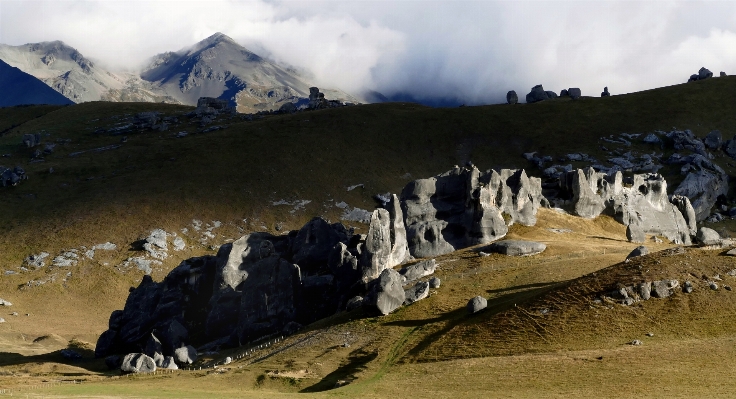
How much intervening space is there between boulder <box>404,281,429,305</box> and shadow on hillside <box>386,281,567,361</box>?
342cm

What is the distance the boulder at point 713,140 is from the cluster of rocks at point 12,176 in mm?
136017

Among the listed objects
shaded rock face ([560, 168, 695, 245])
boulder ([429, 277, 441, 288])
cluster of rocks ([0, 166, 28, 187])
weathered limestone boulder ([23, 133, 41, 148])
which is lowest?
boulder ([429, 277, 441, 288])

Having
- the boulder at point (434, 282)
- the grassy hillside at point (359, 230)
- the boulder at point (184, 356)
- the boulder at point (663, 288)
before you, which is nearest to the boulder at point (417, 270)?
the grassy hillside at point (359, 230)

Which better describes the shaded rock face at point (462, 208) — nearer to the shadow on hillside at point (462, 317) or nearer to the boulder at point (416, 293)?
the boulder at point (416, 293)

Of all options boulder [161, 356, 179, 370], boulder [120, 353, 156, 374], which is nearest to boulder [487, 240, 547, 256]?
boulder [161, 356, 179, 370]

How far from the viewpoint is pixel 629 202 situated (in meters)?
91.8

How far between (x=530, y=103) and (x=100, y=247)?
117188 millimetres

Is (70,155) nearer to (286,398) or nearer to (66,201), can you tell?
(66,201)

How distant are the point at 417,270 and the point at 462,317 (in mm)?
11215

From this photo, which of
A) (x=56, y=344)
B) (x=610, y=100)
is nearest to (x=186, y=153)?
(x=56, y=344)

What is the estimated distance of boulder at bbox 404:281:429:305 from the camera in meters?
62.3

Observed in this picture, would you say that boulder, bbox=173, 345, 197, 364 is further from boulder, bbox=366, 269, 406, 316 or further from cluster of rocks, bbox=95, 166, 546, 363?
boulder, bbox=366, 269, 406, 316

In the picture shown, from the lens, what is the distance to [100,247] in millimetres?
115062

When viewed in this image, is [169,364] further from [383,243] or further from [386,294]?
[383,243]
